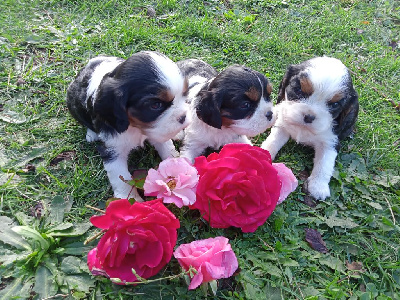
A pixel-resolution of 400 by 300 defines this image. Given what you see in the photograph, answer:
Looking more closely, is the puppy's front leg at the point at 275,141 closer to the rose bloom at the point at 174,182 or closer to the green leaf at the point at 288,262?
the green leaf at the point at 288,262

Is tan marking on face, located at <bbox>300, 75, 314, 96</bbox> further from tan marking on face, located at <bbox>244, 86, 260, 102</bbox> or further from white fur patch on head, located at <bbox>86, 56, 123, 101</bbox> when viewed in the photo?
white fur patch on head, located at <bbox>86, 56, 123, 101</bbox>

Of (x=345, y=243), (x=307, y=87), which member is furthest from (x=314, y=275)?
(x=307, y=87)

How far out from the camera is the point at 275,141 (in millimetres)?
3752

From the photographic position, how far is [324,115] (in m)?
3.37

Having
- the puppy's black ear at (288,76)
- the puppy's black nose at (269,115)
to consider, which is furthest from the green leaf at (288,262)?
the puppy's black ear at (288,76)

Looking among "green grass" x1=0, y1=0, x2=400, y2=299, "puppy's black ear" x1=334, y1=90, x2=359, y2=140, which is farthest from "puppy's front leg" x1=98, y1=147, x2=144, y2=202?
"puppy's black ear" x1=334, y1=90, x2=359, y2=140

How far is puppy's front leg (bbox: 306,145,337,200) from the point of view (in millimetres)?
3447

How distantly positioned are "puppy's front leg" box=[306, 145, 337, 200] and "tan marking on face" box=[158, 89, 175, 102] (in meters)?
1.63

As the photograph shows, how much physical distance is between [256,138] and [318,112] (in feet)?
2.81

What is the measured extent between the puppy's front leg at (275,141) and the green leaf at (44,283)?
2294mm

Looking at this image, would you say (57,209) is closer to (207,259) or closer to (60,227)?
(60,227)

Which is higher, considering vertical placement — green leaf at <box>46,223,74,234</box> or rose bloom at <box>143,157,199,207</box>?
rose bloom at <box>143,157,199,207</box>

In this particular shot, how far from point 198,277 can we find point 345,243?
1.54 m

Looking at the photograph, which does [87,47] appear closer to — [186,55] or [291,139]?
[186,55]
